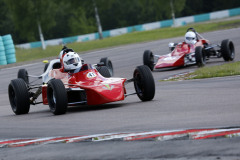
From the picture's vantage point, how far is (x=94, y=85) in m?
11.0

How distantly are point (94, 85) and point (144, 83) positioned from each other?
3.11 feet

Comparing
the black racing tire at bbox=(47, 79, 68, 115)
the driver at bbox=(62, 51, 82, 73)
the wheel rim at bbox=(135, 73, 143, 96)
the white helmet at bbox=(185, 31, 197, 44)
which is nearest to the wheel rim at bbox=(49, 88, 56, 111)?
the black racing tire at bbox=(47, 79, 68, 115)

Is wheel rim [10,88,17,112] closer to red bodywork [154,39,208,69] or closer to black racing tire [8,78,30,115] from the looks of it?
black racing tire [8,78,30,115]

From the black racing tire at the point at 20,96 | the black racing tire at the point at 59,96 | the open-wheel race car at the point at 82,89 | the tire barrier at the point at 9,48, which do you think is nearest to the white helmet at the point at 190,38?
the open-wheel race car at the point at 82,89

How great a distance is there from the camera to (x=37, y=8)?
58844mm

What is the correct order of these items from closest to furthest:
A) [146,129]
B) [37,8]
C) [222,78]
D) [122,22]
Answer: [146,129] → [222,78] → [37,8] → [122,22]

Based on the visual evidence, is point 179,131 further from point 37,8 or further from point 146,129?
→ point 37,8

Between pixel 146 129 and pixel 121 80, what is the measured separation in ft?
11.7

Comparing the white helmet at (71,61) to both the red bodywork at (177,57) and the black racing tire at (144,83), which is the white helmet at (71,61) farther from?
the red bodywork at (177,57)

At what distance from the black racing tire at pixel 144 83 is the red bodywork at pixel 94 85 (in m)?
0.34

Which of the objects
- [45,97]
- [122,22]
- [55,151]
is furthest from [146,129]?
[122,22]

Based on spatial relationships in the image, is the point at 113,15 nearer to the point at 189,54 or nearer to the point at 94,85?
the point at 189,54

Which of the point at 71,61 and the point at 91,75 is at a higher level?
the point at 71,61

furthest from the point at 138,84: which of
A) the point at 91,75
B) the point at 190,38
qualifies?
the point at 190,38
